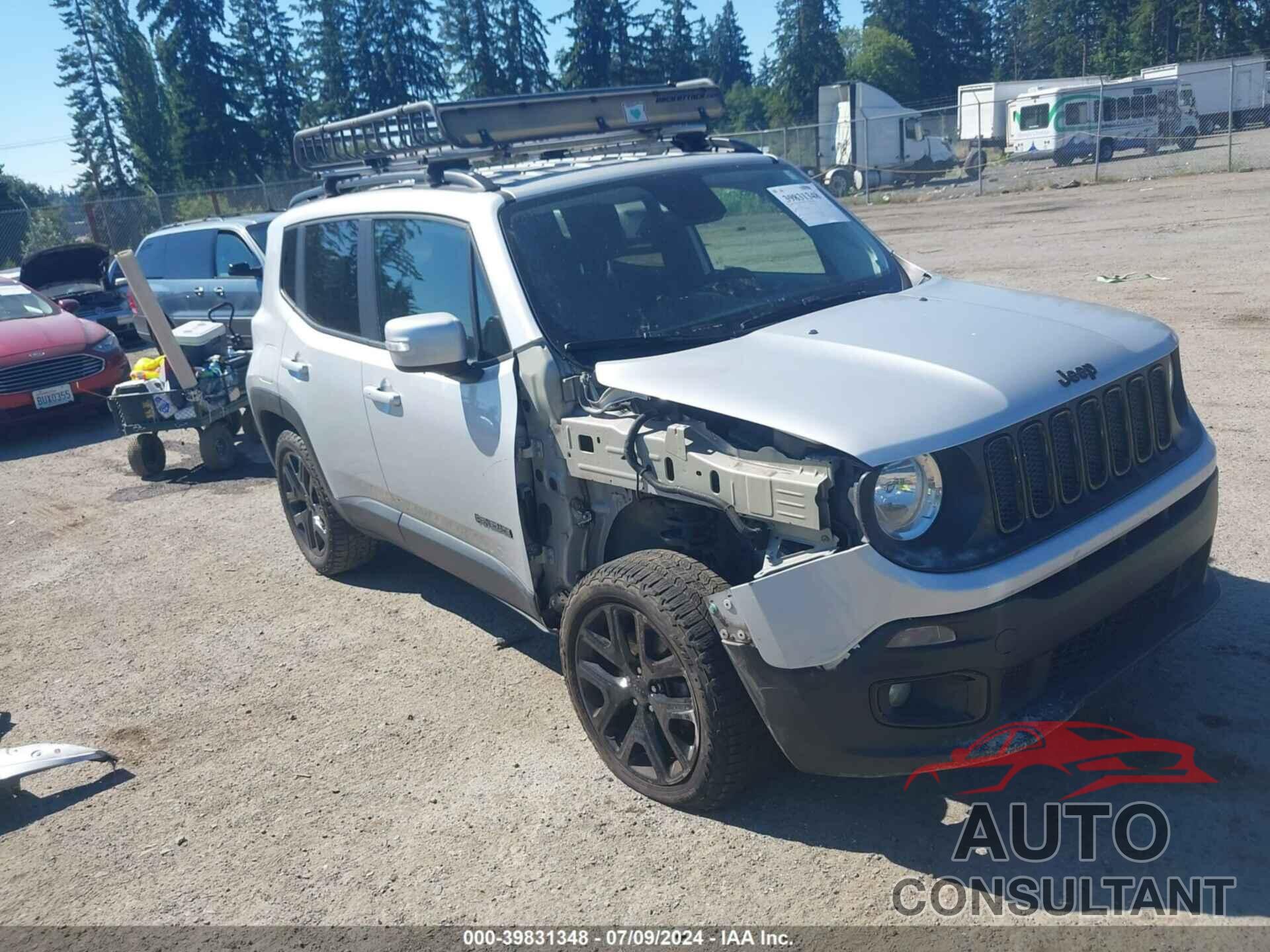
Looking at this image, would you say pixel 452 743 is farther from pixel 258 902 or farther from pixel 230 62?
pixel 230 62

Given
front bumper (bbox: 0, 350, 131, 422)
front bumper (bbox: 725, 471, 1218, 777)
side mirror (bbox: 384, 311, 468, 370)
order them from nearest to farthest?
front bumper (bbox: 725, 471, 1218, 777), side mirror (bbox: 384, 311, 468, 370), front bumper (bbox: 0, 350, 131, 422)

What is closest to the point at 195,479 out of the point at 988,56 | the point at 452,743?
the point at 452,743

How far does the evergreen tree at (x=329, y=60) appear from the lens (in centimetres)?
5841

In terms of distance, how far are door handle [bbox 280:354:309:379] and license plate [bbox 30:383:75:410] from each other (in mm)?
6669

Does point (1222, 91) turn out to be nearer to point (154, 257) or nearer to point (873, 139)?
point (873, 139)

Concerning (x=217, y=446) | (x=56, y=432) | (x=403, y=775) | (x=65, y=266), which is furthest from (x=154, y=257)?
(x=403, y=775)

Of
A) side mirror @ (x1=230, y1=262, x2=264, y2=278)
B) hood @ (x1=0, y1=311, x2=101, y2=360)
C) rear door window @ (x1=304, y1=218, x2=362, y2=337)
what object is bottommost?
hood @ (x1=0, y1=311, x2=101, y2=360)

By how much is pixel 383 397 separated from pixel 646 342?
1.40 m

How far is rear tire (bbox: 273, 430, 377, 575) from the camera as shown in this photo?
19.5ft

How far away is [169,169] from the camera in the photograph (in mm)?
56156

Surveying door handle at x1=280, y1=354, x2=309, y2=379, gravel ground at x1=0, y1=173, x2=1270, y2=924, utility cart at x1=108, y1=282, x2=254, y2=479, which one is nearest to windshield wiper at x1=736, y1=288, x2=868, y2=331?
gravel ground at x1=0, y1=173, x2=1270, y2=924

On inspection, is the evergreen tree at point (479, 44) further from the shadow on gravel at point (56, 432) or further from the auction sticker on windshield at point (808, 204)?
the auction sticker on windshield at point (808, 204)

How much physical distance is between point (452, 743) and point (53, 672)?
2.46 meters

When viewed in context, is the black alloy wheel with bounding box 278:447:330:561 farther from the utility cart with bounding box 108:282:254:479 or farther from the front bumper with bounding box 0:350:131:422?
the front bumper with bounding box 0:350:131:422
